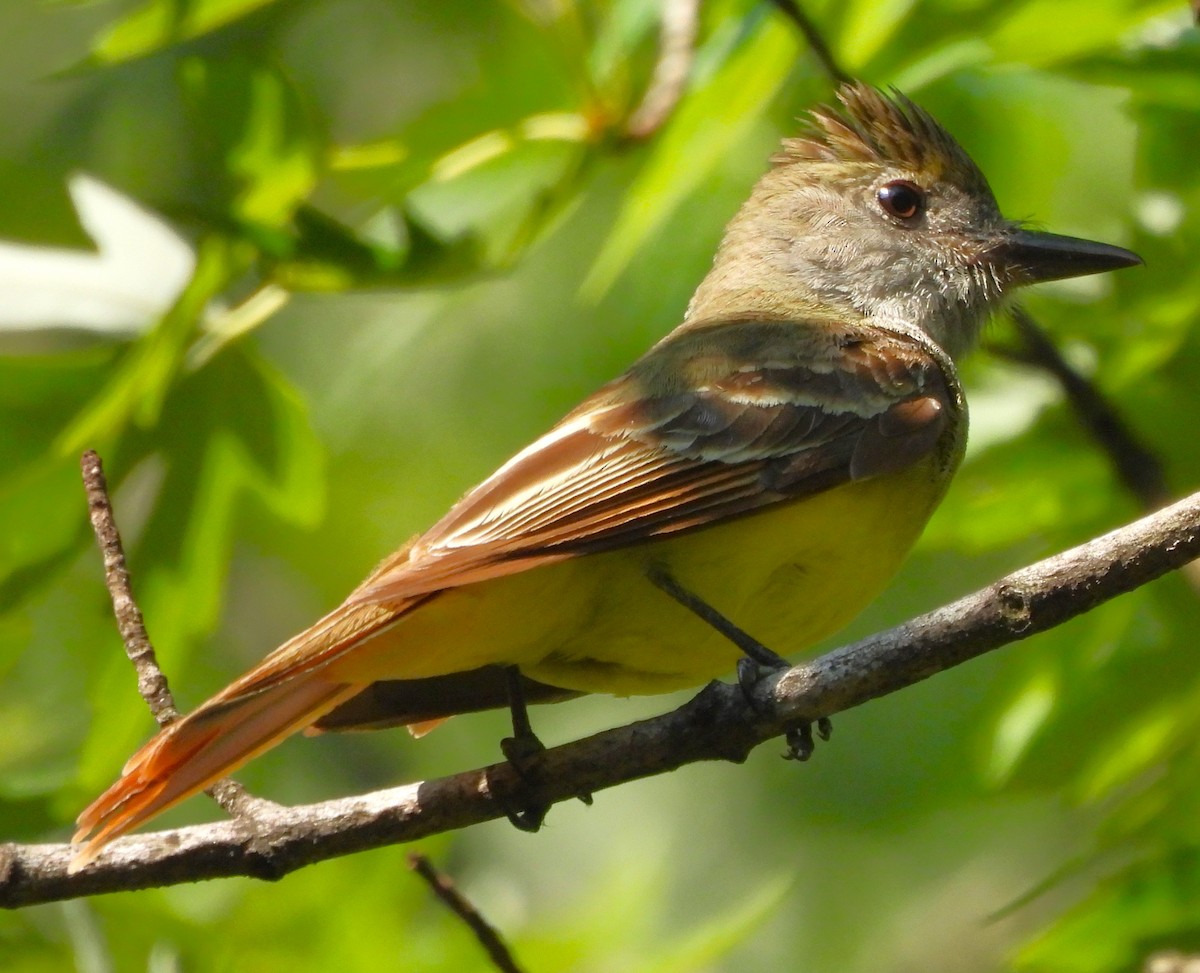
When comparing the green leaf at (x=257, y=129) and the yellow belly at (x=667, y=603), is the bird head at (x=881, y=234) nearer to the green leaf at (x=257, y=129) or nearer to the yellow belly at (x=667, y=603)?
the yellow belly at (x=667, y=603)

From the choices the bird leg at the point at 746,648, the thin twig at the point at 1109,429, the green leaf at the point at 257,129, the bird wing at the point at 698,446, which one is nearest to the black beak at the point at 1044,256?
the thin twig at the point at 1109,429

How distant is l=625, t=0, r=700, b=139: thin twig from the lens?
188 inches

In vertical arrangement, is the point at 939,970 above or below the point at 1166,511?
below

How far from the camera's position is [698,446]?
4336 mm

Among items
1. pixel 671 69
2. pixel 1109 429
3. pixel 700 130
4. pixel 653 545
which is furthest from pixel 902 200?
pixel 653 545

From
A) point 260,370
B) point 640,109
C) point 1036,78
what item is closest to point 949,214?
point 1036,78

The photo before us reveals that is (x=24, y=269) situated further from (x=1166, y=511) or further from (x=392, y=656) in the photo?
(x=1166, y=511)

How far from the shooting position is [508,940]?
15.0 feet

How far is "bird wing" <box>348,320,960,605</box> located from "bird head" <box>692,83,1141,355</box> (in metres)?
0.41

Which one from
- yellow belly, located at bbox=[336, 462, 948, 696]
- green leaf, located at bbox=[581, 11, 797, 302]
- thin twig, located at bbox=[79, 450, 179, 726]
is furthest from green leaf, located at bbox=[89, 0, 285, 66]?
yellow belly, located at bbox=[336, 462, 948, 696]

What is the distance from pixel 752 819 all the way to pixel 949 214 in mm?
3381

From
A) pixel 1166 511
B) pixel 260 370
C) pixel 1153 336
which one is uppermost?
pixel 260 370

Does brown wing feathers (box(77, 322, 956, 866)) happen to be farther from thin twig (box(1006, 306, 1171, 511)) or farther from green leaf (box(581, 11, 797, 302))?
green leaf (box(581, 11, 797, 302))

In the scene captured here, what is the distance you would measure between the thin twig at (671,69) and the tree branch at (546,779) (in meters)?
1.92
